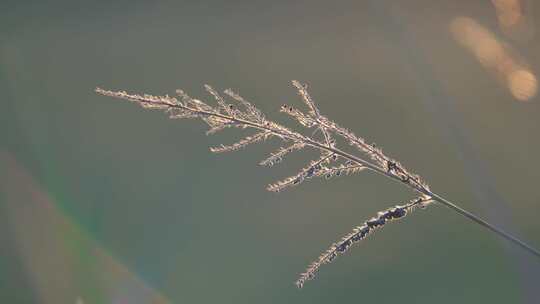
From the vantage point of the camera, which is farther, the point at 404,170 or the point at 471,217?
the point at 404,170

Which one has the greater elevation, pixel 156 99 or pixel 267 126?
pixel 156 99

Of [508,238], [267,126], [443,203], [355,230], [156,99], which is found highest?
[156,99]

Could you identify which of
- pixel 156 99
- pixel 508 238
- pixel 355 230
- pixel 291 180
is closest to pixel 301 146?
pixel 291 180

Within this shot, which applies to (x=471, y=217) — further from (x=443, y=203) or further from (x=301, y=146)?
(x=301, y=146)

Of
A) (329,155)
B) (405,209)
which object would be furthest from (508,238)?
(329,155)

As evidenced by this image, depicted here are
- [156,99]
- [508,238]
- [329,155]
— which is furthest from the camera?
[329,155]

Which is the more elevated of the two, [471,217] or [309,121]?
[309,121]

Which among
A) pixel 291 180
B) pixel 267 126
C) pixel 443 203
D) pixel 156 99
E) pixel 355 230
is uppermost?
pixel 156 99

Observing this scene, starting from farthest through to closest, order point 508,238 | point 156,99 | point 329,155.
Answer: point 329,155, point 156,99, point 508,238

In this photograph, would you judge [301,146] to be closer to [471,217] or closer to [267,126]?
[267,126]
